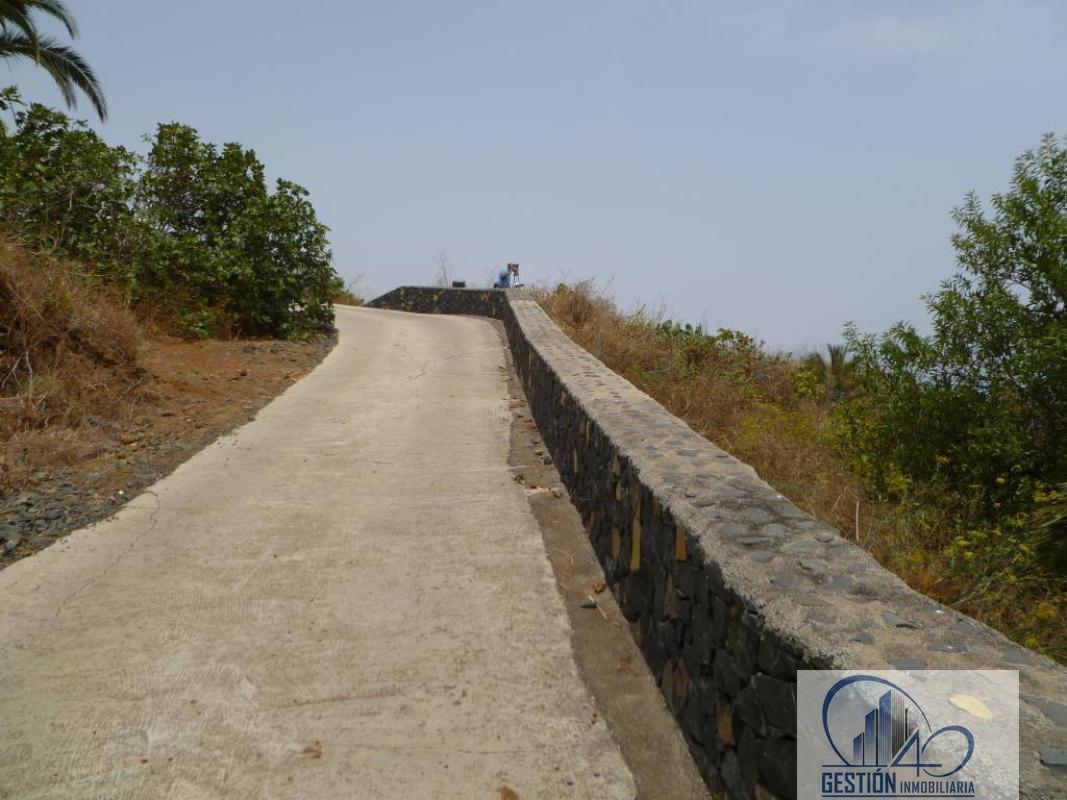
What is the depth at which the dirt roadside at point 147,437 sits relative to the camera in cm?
537

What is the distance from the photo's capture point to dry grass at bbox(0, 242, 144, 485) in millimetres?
6551

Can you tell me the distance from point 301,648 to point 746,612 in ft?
7.19

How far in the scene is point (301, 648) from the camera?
381cm

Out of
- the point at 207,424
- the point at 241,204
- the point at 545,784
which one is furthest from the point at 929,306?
the point at 241,204

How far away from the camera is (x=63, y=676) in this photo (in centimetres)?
353

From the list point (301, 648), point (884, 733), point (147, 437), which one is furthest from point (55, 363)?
point (884, 733)

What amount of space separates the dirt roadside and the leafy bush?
117 cm

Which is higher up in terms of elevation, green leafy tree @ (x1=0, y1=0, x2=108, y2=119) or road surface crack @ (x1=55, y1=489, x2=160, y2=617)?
green leafy tree @ (x1=0, y1=0, x2=108, y2=119)

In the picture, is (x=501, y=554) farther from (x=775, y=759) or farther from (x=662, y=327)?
(x=662, y=327)

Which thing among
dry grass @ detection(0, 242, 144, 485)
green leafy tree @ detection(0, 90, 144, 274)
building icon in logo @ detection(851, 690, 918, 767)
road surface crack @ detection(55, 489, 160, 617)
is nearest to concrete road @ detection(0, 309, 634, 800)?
road surface crack @ detection(55, 489, 160, 617)

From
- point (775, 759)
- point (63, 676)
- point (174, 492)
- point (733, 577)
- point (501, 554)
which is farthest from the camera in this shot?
point (174, 492)

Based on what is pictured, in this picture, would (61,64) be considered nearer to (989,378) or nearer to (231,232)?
(231,232)

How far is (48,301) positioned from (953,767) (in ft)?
27.5

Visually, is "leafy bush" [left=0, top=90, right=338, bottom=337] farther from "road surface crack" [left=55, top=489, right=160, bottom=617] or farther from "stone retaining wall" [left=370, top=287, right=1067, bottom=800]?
"stone retaining wall" [left=370, top=287, right=1067, bottom=800]
